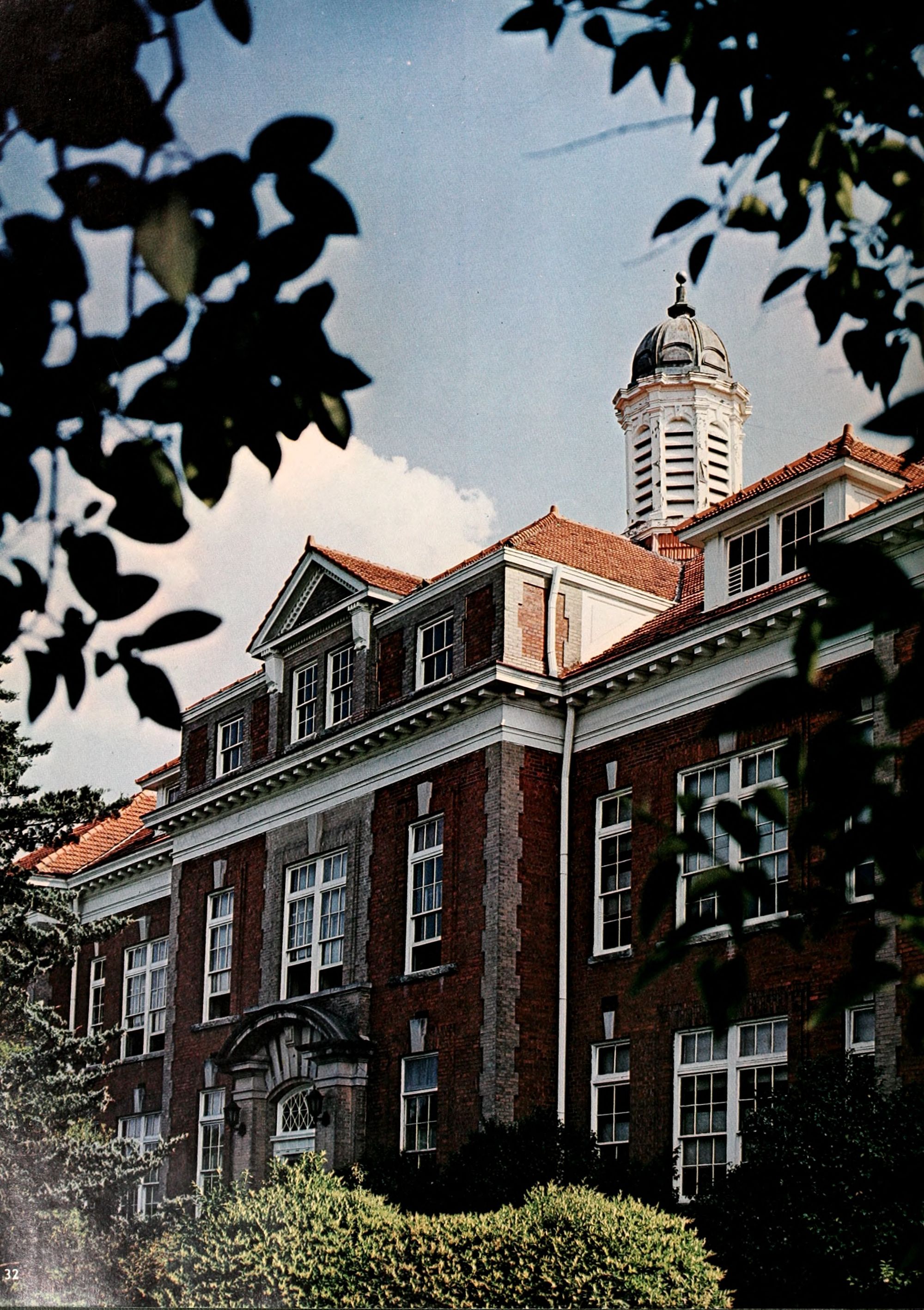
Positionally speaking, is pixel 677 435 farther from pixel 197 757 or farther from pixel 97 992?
pixel 97 992

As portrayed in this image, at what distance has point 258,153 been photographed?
3510 mm

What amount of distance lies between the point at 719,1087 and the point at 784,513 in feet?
19.4

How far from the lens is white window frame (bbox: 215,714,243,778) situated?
23.8m

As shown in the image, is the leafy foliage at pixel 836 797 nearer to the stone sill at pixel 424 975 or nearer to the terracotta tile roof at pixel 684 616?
the terracotta tile roof at pixel 684 616

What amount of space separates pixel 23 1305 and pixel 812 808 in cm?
1446

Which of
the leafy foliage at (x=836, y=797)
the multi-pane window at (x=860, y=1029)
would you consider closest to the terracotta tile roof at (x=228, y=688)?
the multi-pane window at (x=860, y=1029)

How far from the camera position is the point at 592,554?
822 inches

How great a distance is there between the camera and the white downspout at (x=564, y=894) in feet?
60.5

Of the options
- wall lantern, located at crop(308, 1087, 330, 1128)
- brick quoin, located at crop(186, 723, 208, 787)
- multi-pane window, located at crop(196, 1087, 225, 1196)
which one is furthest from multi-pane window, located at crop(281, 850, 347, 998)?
brick quoin, located at crop(186, 723, 208, 787)

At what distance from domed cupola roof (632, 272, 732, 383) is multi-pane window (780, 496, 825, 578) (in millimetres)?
8856

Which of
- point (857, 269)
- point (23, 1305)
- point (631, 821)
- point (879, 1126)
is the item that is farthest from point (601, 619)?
point (857, 269)

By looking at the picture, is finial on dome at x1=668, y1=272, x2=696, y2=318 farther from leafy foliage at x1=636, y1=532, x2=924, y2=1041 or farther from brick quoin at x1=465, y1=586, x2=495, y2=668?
leafy foliage at x1=636, y1=532, x2=924, y2=1041

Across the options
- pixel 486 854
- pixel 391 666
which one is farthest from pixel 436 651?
pixel 486 854

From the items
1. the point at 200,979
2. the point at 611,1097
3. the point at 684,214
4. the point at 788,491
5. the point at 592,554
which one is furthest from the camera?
the point at 200,979
